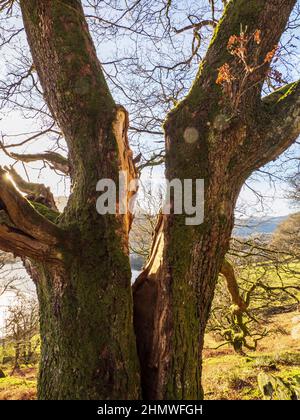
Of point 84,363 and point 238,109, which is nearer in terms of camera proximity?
point 84,363

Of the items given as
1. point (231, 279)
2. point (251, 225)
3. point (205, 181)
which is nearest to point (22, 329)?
point (251, 225)

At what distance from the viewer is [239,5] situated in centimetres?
265

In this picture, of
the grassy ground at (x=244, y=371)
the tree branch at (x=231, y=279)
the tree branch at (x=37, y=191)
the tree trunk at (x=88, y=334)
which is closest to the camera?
the tree trunk at (x=88, y=334)

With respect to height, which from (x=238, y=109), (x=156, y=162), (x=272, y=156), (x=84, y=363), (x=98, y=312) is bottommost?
(x=84, y=363)

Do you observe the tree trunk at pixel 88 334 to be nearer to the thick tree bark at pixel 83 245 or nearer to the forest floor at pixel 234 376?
the thick tree bark at pixel 83 245

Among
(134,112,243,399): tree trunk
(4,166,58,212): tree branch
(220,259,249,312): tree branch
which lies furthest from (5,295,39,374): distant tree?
(134,112,243,399): tree trunk

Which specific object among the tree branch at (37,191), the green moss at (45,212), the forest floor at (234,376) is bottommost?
the forest floor at (234,376)

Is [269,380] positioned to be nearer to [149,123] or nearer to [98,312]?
[98,312]

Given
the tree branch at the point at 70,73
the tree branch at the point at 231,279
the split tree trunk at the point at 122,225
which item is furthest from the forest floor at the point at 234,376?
the tree branch at the point at 70,73

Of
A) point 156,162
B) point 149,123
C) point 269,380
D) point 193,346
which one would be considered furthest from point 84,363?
point 149,123

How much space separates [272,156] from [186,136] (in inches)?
29.1

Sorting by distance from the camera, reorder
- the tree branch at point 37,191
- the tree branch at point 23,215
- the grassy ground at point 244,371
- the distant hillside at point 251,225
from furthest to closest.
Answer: the distant hillside at point 251,225 → the grassy ground at point 244,371 → the tree branch at point 37,191 → the tree branch at point 23,215
